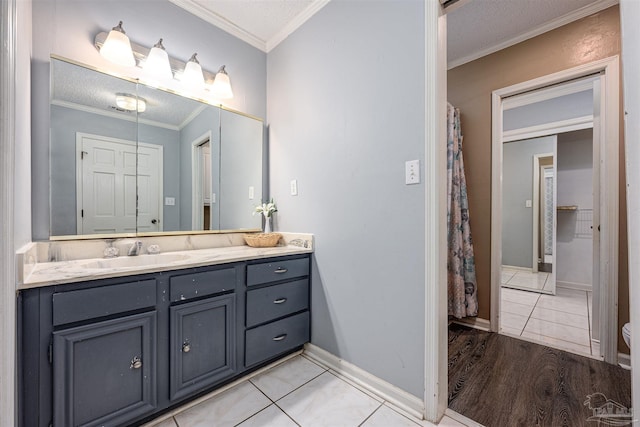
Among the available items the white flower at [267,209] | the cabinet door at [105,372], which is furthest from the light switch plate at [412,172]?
the cabinet door at [105,372]

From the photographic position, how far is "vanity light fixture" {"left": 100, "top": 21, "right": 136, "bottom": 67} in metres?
Answer: 1.50

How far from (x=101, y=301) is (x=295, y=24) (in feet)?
7.18

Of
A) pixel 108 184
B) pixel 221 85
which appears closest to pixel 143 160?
pixel 108 184

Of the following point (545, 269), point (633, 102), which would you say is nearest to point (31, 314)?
point (633, 102)

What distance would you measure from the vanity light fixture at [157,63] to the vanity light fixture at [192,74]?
12cm

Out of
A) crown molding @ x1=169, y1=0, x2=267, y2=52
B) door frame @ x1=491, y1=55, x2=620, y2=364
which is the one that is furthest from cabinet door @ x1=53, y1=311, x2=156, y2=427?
door frame @ x1=491, y1=55, x2=620, y2=364

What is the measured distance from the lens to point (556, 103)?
316 centimetres

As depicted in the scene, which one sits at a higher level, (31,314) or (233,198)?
(233,198)

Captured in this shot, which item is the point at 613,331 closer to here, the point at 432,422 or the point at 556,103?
the point at 432,422

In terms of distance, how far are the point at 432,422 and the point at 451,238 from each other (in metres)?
1.45

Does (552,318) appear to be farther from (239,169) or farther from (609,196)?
(239,169)

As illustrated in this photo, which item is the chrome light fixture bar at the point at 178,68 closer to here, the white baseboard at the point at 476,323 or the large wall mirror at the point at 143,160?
the large wall mirror at the point at 143,160

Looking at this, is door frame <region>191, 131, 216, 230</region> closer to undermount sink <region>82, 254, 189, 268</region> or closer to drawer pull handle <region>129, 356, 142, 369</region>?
undermount sink <region>82, 254, 189, 268</region>

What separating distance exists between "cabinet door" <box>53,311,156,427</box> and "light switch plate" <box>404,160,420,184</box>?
1.43m
